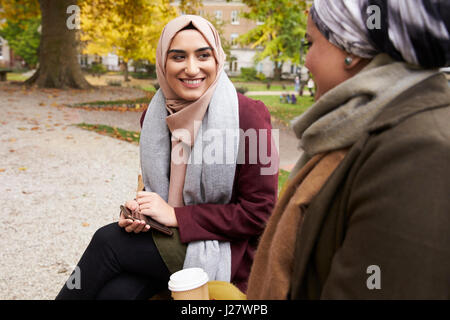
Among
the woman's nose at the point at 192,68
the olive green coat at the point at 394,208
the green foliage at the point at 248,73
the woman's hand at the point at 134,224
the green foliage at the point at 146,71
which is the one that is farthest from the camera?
the green foliage at the point at 248,73

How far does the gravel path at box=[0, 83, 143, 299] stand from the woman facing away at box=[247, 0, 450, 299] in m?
2.92

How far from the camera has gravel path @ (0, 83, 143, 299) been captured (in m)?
3.85

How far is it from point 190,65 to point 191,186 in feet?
2.17

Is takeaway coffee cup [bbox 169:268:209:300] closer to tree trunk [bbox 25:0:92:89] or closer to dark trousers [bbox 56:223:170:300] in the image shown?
dark trousers [bbox 56:223:170:300]

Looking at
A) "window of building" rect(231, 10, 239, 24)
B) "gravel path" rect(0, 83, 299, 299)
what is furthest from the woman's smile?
"window of building" rect(231, 10, 239, 24)

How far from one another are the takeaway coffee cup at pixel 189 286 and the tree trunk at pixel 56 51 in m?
18.1

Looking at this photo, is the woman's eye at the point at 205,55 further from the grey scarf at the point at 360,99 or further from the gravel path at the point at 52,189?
the gravel path at the point at 52,189

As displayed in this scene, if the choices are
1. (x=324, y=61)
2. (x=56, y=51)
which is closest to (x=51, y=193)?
(x=324, y=61)

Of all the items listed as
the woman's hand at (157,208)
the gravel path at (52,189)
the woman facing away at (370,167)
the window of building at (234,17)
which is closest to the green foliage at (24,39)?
the window of building at (234,17)

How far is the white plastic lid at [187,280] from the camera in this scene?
5.14 ft

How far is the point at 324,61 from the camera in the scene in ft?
4.56

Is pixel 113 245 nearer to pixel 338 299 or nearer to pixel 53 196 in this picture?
pixel 338 299

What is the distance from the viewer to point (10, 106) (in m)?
12.6
